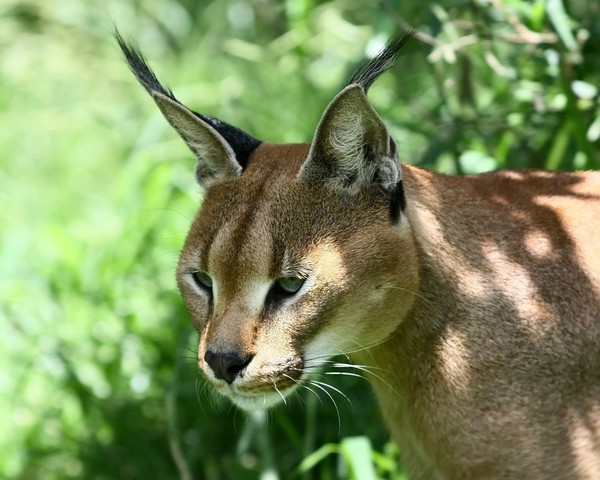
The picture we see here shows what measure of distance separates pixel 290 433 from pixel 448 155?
1641mm

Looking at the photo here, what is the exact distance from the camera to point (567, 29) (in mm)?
5043

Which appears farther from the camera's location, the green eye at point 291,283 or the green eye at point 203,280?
the green eye at point 203,280

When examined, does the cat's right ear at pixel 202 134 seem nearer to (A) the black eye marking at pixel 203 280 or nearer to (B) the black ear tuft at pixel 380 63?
(A) the black eye marking at pixel 203 280

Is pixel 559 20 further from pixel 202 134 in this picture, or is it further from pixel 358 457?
pixel 358 457

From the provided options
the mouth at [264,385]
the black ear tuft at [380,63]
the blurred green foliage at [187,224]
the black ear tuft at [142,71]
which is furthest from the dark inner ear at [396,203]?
the blurred green foliage at [187,224]

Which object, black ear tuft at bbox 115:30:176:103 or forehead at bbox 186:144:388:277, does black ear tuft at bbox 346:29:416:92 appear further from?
black ear tuft at bbox 115:30:176:103

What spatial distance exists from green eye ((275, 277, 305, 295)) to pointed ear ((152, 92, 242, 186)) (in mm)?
545

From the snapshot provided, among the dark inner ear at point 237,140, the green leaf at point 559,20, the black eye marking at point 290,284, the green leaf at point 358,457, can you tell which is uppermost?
the green leaf at point 559,20

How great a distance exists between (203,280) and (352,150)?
728 millimetres

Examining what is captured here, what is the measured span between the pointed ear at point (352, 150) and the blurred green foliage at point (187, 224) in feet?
4.75

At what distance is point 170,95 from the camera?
404 cm

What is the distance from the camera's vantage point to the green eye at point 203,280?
3.96 metres

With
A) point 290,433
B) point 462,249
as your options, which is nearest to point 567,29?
point 462,249

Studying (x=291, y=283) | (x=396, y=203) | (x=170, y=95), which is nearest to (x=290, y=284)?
(x=291, y=283)
